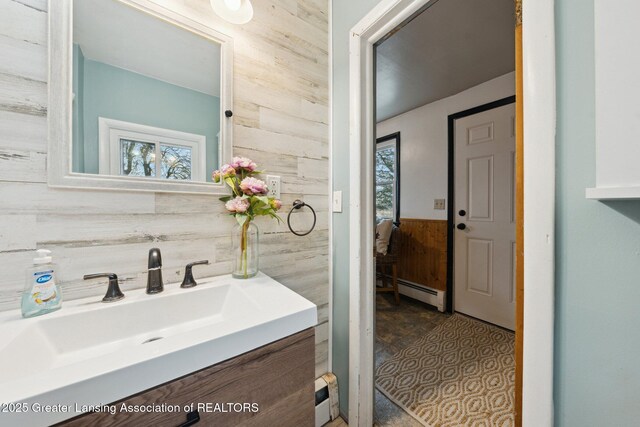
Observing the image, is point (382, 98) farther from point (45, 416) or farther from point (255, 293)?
point (45, 416)

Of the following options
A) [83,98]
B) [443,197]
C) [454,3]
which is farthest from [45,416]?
[443,197]

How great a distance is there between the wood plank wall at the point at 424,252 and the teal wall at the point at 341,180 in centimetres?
181

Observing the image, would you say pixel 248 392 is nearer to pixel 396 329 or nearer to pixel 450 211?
pixel 396 329

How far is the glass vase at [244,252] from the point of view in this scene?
0.95 m

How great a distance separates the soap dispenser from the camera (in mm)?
629

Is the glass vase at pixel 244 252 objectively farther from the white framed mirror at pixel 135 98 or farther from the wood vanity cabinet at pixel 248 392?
the wood vanity cabinet at pixel 248 392

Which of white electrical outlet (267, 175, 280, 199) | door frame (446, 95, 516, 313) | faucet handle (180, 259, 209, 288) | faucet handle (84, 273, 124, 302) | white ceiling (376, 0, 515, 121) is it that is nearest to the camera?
faucet handle (84, 273, 124, 302)

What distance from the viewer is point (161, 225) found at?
2.84 ft

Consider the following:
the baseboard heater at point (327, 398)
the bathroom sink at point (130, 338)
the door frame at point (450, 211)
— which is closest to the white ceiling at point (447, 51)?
the door frame at point (450, 211)

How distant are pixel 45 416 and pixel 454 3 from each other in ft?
7.27

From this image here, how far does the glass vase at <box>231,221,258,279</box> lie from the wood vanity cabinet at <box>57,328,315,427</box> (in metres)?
0.41

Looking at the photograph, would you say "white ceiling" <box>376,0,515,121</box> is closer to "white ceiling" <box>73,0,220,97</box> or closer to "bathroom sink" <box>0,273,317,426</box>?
"white ceiling" <box>73,0,220,97</box>

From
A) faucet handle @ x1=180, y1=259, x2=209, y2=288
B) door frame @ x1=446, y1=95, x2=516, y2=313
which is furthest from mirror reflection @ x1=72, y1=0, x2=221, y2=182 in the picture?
A: door frame @ x1=446, y1=95, x2=516, y2=313

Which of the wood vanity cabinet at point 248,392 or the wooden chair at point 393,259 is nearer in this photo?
the wood vanity cabinet at point 248,392
